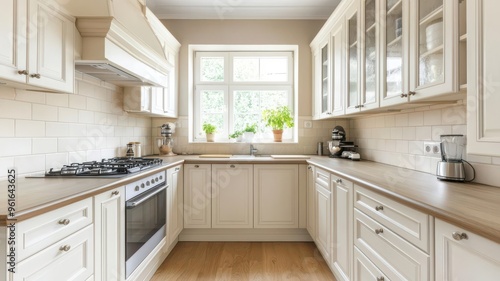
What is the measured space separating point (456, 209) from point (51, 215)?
1.54 m

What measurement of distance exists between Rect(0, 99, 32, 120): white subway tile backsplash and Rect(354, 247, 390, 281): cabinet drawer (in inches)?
86.8

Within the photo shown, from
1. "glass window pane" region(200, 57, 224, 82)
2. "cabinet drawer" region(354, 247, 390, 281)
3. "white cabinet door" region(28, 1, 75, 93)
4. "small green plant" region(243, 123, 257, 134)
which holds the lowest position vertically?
"cabinet drawer" region(354, 247, 390, 281)

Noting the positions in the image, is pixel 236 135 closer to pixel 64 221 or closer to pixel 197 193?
pixel 197 193

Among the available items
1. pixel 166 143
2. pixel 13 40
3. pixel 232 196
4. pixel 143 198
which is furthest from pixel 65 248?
pixel 166 143

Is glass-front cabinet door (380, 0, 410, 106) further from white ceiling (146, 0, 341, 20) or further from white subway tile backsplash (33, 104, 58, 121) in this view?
white subway tile backsplash (33, 104, 58, 121)

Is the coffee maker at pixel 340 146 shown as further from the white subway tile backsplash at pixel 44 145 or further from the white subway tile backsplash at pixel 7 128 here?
the white subway tile backsplash at pixel 7 128

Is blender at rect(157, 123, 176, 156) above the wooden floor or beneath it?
above

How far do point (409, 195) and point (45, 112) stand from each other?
2180 mm

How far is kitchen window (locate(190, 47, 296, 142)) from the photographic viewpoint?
11.9 feet

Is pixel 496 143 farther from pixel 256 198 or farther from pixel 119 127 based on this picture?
pixel 119 127

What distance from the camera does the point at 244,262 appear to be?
2.45m

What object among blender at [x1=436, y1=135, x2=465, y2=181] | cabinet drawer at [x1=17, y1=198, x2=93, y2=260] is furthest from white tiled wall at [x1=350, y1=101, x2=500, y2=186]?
cabinet drawer at [x1=17, y1=198, x2=93, y2=260]

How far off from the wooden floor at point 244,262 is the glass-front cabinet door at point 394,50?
155cm

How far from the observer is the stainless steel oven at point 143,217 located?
1716 millimetres
